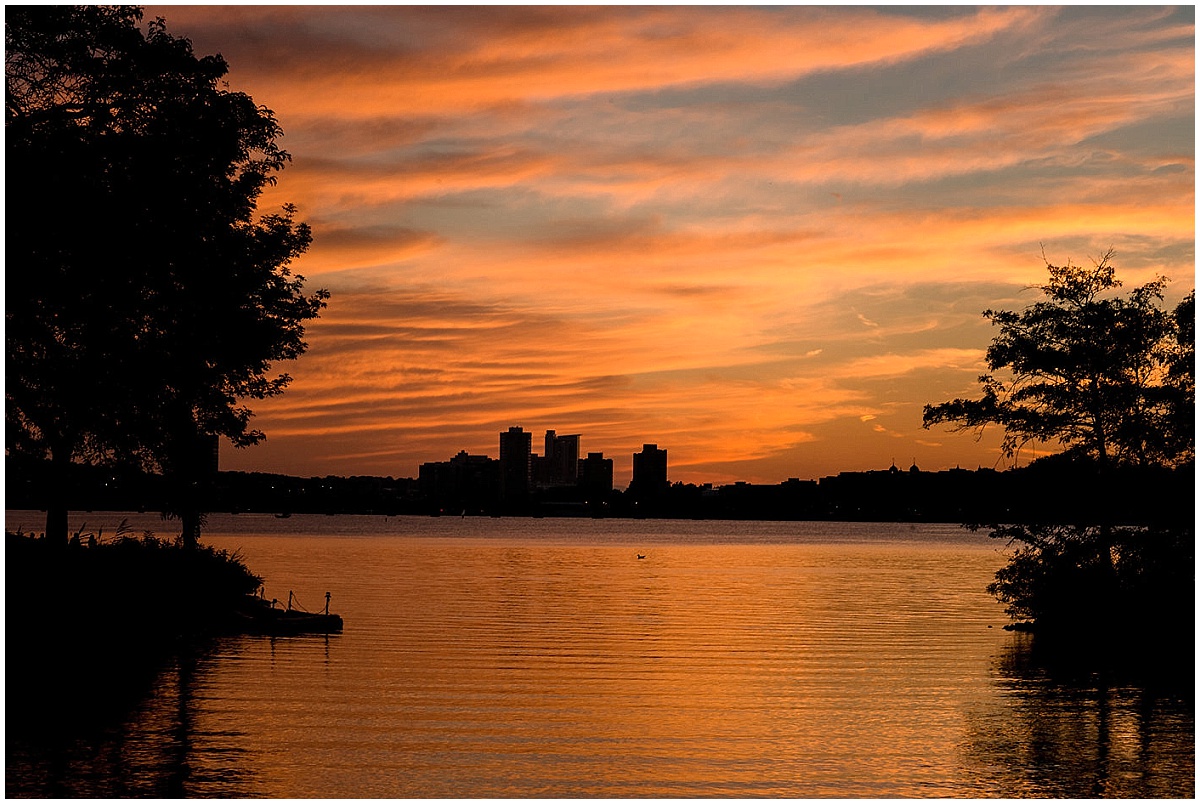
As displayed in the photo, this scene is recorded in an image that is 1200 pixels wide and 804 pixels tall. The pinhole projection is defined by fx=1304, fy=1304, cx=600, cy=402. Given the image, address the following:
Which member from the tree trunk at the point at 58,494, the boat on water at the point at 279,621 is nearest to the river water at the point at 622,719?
the boat on water at the point at 279,621

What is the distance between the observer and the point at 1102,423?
170ft

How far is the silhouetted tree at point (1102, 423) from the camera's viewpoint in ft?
160

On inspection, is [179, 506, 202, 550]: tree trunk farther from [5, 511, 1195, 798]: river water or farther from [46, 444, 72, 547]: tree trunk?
[46, 444, 72, 547]: tree trunk

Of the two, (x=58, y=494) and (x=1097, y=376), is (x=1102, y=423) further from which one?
(x=58, y=494)

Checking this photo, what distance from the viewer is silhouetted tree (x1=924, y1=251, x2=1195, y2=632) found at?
48719 mm

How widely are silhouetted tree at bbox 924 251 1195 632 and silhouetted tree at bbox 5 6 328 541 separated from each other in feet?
102

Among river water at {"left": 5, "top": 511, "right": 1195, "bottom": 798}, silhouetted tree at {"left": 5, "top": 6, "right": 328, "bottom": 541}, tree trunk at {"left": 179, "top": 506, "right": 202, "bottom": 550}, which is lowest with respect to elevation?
river water at {"left": 5, "top": 511, "right": 1195, "bottom": 798}

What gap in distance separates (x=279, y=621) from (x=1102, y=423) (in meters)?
34.6

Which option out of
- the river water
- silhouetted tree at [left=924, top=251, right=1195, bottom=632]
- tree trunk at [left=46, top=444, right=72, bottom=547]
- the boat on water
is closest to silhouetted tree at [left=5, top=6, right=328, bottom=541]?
tree trunk at [left=46, top=444, right=72, bottom=547]

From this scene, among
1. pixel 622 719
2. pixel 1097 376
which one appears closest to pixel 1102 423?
pixel 1097 376

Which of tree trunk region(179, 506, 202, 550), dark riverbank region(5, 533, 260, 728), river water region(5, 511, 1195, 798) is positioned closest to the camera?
river water region(5, 511, 1195, 798)

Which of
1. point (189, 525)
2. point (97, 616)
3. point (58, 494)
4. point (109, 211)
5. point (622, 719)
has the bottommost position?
point (622, 719)

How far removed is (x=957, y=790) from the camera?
27016 mm

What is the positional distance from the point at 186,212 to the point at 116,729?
12.8 metres
